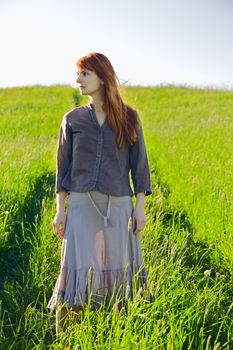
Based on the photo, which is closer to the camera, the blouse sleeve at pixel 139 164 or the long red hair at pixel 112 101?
the long red hair at pixel 112 101

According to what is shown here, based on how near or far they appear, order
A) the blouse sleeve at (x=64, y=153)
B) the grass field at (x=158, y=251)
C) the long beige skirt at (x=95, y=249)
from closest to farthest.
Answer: the grass field at (x=158, y=251)
the long beige skirt at (x=95, y=249)
the blouse sleeve at (x=64, y=153)

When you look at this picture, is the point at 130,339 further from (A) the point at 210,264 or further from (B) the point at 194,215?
(B) the point at 194,215

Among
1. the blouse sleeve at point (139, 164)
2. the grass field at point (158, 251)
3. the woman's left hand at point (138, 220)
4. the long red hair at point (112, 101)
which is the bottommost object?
the grass field at point (158, 251)

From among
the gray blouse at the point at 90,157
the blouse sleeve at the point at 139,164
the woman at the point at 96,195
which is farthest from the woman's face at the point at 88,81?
the blouse sleeve at the point at 139,164

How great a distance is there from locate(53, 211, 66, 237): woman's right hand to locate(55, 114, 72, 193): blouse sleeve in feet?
0.53

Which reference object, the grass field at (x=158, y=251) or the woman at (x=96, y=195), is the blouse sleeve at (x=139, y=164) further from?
the grass field at (x=158, y=251)

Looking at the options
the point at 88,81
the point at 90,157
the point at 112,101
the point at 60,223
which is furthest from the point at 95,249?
the point at 88,81

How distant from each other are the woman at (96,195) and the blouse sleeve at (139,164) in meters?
0.05

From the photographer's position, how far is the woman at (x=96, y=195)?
10.2 feet

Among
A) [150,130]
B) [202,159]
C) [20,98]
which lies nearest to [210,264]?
[202,159]

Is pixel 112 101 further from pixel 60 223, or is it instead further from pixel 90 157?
pixel 60 223

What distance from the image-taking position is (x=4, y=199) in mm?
5172

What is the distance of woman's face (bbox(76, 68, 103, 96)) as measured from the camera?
10.3 feet

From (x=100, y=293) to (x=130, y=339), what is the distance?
0.76 metres
